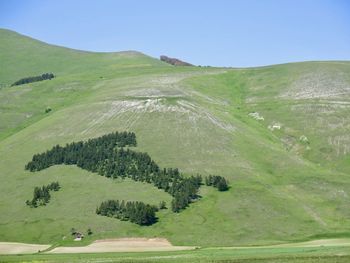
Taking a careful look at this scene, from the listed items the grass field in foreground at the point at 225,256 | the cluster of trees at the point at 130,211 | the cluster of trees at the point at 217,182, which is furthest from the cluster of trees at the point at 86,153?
the grass field in foreground at the point at 225,256

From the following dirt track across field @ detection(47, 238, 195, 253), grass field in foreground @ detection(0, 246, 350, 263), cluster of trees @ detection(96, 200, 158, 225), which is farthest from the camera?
cluster of trees @ detection(96, 200, 158, 225)

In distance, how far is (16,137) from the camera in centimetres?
16188

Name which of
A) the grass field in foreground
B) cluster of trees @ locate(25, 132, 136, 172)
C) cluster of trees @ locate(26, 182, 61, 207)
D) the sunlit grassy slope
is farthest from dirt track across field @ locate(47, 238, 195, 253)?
cluster of trees @ locate(25, 132, 136, 172)

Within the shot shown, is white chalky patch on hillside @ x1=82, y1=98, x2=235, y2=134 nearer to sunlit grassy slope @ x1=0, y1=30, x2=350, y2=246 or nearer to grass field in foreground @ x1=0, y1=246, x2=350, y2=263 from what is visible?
sunlit grassy slope @ x1=0, y1=30, x2=350, y2=246

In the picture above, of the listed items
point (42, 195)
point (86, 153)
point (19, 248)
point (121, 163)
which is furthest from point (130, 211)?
point (86, 153)

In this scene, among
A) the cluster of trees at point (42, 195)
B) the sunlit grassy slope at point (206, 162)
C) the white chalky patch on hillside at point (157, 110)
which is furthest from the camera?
the white chalky patch on hillside at point (157, 110)

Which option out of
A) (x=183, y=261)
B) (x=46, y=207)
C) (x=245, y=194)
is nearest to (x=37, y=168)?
(x=46, y=207)

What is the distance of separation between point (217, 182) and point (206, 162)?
12165 millimetres

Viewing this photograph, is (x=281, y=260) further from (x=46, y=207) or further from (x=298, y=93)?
(x=298, y=93)

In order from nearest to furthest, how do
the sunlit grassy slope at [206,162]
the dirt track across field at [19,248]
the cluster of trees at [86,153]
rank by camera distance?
the dirt track across field at [19,248], the sunlit grassy slope at [206,162], the cluster of trees at [86,153]

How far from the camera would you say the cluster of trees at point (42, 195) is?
115 meters

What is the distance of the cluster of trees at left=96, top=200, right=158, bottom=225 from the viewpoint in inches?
4107

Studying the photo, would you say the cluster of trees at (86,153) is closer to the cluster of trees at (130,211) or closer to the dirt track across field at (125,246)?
the cluster of trees at (130,211)

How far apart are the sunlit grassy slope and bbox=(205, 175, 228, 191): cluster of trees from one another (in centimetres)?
190
